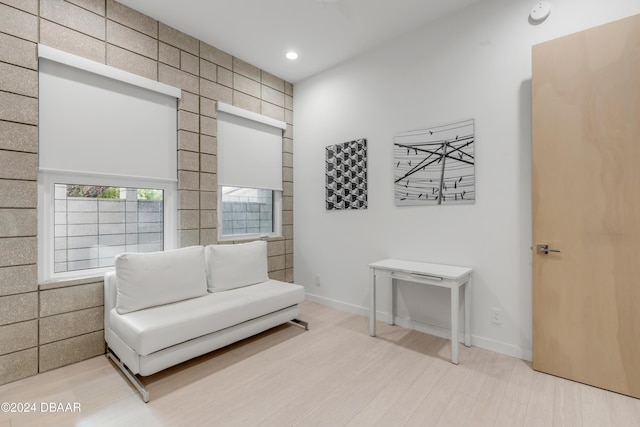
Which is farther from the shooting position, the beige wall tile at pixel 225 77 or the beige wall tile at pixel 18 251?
the beige wall tile at pixel 225 77

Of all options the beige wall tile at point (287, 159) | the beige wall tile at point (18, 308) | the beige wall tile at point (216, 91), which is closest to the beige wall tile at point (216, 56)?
the beige wall tile at point (216, 91)

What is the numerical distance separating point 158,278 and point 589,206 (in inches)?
127

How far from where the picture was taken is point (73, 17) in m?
2.37

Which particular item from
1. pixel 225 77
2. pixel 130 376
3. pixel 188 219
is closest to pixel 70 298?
pixel 130 376

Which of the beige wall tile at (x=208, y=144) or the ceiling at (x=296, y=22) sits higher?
the ceiling at (x=296, y=22)

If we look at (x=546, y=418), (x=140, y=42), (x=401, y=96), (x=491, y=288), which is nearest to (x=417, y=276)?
(x=491, y=288)

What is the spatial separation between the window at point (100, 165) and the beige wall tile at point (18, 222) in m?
0.10

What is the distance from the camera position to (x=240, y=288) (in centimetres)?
305

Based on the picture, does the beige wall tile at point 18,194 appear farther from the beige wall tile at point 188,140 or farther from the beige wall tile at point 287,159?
the beige wall tile at point 287,159

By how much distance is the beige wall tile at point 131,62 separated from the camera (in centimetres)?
258

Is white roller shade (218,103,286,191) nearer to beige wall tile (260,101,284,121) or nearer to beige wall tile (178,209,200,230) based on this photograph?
beige wall tile (260,101,284,121)

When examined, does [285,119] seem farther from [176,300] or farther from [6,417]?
[6,417]

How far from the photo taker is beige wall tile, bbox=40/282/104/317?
2248 millimetres

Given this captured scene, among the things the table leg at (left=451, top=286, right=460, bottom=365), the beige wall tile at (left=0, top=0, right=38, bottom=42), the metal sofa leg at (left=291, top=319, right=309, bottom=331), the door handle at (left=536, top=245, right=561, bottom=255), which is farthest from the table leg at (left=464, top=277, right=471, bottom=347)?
the beige wall tile at (left=0, top=0, right=38, bottom=42)
